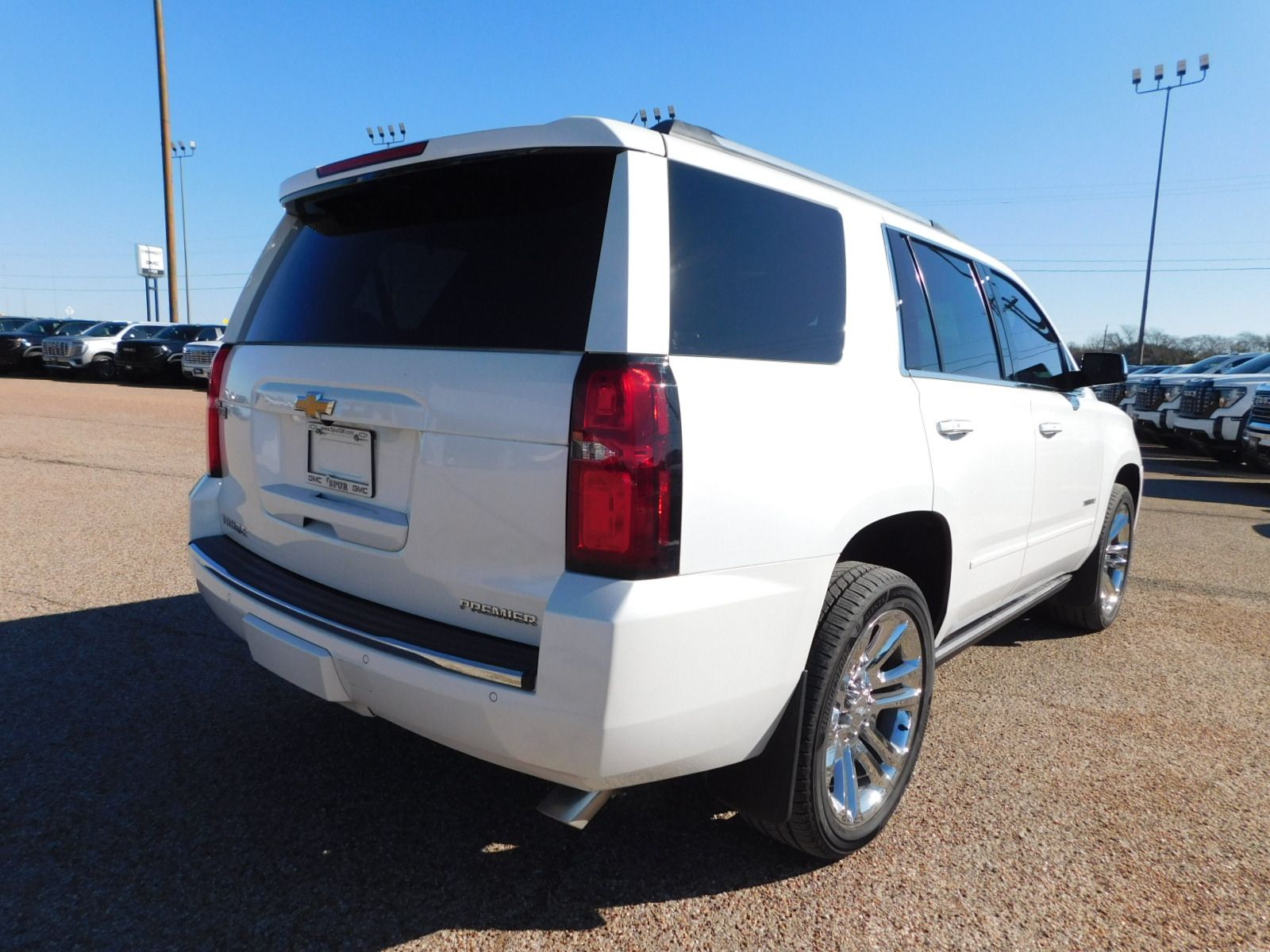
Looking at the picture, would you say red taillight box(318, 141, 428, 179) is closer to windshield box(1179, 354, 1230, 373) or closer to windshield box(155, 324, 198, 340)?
windshield box(1179, 354, 1230, 373)

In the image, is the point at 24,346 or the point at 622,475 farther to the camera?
the point at 24,346

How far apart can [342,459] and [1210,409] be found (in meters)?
14.5

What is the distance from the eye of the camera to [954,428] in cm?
290

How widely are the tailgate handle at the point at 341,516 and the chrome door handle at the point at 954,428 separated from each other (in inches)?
66.4

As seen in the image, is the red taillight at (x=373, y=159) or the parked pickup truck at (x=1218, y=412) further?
the parked pickup truck at (x=1218, y=412)

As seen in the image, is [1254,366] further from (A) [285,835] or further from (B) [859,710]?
(A) [285,835]

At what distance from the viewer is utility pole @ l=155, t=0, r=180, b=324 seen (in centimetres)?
2656

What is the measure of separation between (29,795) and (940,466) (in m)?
2.99

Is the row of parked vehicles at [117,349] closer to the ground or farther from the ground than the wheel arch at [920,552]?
farther from the ground

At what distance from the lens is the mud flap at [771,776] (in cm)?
224

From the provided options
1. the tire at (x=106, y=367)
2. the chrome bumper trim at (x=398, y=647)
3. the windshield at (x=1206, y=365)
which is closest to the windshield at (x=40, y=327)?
the tire at (x=106, y=367)

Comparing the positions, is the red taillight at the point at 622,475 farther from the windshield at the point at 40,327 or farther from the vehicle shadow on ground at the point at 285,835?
the windshield at the point at 40,327

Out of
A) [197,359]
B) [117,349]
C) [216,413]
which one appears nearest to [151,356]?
[117,349]

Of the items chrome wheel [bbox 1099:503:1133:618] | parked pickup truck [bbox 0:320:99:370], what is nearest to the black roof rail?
chrome wheel [bbox 1099:503:1133:618]
